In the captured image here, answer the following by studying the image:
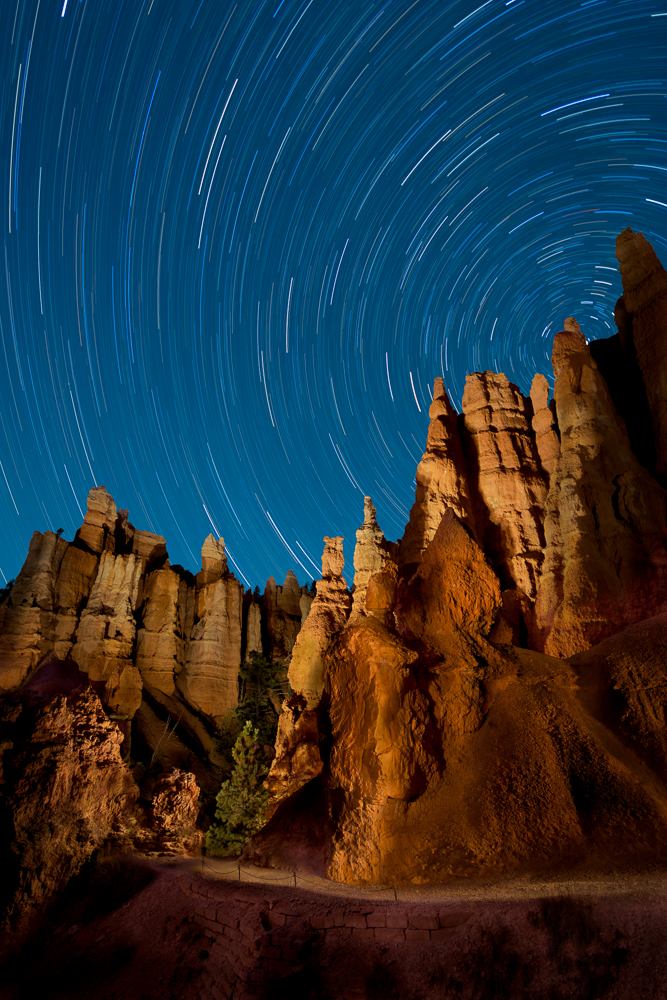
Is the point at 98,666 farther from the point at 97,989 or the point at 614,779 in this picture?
the point at 614,779

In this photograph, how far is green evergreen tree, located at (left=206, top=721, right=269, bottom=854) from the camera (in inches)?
997

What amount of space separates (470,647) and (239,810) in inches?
666

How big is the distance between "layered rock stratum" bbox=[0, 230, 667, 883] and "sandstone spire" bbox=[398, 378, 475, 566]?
0.43ft

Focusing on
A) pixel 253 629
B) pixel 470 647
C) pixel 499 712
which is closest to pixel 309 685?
pixel 470 647

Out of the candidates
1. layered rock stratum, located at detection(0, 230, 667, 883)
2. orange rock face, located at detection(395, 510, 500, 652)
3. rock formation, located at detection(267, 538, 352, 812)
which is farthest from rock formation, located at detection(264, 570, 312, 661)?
orange rock face, located at detection(395, 510, 500, 652)

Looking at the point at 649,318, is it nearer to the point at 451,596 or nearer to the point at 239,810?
the point at 451,596

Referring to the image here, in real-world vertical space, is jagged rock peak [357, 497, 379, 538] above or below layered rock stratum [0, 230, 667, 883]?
above

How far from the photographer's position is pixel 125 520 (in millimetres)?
53500

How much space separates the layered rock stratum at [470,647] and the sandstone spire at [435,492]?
13cm

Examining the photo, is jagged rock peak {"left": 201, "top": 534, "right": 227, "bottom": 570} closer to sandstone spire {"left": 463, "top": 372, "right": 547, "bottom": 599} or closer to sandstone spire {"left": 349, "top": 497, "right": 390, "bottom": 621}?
sandstone spire {"left": 349, "top": 497, "right": 390, "bottom": 621}

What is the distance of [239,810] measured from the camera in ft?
86.2

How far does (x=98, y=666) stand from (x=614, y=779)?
38.9 meters

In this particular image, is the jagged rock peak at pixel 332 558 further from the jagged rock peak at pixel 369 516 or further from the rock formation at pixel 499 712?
the rock formation at pixel 499 712

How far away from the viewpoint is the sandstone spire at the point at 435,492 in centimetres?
3053
